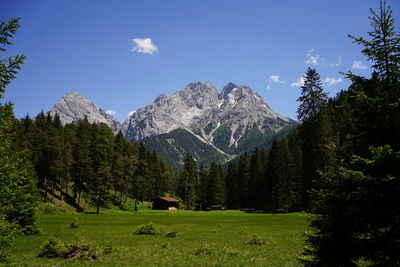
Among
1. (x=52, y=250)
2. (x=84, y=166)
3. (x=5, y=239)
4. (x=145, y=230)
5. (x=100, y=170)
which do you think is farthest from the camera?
(x=84, y=166)

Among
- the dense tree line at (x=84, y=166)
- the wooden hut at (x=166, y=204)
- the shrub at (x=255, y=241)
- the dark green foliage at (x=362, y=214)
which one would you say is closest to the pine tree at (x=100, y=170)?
the dense tree line at (x=84, y=166)

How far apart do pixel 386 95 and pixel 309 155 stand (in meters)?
42.7

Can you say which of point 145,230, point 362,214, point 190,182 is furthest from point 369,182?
point 190,182

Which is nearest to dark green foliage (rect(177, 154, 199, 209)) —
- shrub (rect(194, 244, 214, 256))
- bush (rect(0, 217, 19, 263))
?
shrub (rect(194, 244, 214, 256))

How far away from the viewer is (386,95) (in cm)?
1059

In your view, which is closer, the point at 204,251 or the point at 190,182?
the point at 204,251

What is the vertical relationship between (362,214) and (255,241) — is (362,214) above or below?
above

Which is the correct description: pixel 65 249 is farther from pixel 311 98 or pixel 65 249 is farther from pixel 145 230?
pixel 311 98

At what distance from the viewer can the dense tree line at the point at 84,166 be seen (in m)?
76.9

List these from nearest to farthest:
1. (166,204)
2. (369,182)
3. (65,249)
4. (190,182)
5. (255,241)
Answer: (369,182) < (65,249) < (255,241) < (166,204) < (190,182)

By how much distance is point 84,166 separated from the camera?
83.9 metres

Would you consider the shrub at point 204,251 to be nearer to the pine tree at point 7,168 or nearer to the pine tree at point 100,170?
the pine tree at point 7,168

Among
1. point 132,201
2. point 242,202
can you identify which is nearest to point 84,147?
point 132,201

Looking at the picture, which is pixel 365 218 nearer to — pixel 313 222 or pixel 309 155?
pixel 313 222
